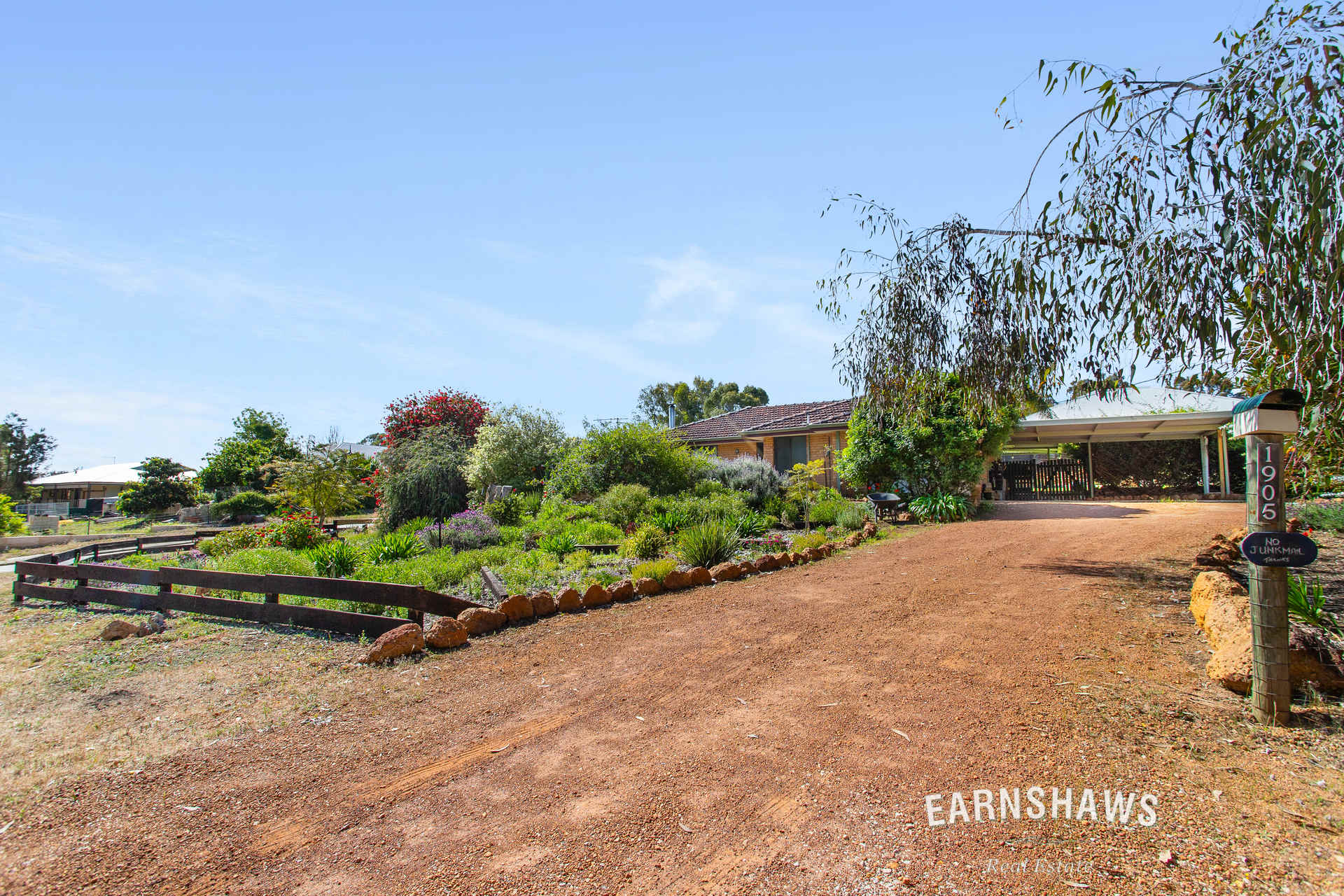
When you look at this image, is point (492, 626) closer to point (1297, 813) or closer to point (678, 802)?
point (678, 802)

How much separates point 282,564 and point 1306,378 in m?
10.8

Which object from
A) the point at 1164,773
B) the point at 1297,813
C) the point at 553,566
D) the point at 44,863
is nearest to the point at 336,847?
the point at 44,863

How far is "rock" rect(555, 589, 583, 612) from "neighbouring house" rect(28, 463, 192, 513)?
4604 cm

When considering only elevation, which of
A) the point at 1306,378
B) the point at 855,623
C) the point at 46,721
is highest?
the point at 1306,378

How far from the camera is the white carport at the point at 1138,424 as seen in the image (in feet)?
59.9

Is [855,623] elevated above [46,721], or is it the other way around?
[855,623]

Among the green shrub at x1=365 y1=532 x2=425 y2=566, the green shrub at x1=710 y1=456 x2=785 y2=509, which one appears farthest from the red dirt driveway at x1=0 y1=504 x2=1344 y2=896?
the green shrub at x1=710 y1=456 x2=785 y2=509

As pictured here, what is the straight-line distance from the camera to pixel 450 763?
3.64m

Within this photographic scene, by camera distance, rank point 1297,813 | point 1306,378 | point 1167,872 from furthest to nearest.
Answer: point 1306,378 < point 1297,813 < point 1167,872

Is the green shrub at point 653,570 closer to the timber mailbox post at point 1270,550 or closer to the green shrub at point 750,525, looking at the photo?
the green shrub at point 750,525

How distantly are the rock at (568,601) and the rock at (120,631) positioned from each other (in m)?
4.62

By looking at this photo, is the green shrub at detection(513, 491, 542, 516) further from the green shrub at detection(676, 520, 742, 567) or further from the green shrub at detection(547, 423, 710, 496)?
the green shrub at detection(676, 520, 742, 567)

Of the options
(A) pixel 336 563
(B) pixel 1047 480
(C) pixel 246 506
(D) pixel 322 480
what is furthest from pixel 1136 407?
(C) pixel 246 506

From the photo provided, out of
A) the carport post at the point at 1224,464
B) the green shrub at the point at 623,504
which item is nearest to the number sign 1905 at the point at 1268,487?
the green shrub at the point at 623,504
